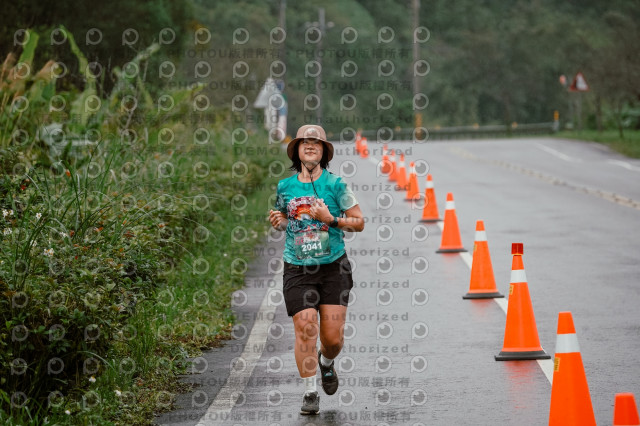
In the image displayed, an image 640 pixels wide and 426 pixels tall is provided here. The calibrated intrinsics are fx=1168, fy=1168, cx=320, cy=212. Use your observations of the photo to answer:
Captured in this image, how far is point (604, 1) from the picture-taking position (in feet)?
314

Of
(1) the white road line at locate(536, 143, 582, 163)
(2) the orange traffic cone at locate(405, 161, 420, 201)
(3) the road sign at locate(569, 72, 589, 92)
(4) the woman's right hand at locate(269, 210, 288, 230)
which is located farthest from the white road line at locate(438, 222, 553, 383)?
(3) the road sign at locate(569, 72, 589, 92)

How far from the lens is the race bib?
23.9ft

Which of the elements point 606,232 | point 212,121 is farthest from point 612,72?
point 606,232

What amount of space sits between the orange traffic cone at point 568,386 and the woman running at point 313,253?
1459 mm

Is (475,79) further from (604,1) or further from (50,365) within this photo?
(50,365)

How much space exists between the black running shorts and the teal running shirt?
0.06m

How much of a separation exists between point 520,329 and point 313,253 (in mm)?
2255

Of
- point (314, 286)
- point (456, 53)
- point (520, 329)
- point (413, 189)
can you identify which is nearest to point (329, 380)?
point (314, 286)

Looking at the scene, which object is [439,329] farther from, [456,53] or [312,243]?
[456,53]

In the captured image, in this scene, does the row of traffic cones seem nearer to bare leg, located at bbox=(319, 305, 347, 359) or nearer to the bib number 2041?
bare leg, located at bbox=(319, 305, 347, 359)

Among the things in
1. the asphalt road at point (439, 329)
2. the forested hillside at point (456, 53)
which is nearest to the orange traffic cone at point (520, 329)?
the asphalt road at point (439, 329)

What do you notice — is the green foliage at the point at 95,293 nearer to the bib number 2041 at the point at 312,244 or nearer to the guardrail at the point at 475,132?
the bib number 2041 at the point at 312,244

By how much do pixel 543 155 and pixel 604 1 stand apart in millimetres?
61087

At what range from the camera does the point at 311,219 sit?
7.25m
